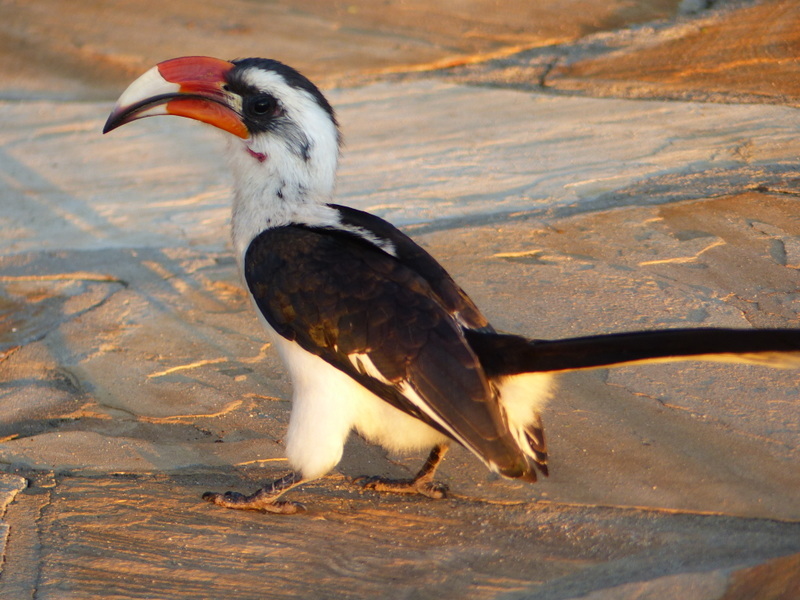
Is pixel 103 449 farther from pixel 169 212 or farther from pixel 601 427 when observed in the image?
pixel 169 212

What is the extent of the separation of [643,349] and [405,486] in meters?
0.96

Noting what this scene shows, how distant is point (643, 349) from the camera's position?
95.1 inches

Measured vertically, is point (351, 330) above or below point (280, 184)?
below

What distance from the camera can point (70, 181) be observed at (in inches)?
218

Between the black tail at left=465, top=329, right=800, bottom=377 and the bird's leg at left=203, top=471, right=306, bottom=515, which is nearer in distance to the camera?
the black tail at left=465, top=329, right=800, bottom=377

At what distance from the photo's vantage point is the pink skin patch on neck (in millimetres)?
3164

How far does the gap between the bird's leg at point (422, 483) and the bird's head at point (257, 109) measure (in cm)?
94

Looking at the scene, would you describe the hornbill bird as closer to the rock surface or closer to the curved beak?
the curved beak

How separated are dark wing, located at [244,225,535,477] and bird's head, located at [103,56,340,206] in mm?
291

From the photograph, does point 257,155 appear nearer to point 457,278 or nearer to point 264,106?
point 264,106

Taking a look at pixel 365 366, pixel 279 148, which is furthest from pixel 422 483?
pixel 279 148

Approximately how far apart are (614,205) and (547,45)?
8.80 ft

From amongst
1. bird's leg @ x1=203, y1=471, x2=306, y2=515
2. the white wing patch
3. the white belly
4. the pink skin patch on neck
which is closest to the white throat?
the pink skin patch on neck

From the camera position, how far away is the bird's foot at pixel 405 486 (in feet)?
9.78
